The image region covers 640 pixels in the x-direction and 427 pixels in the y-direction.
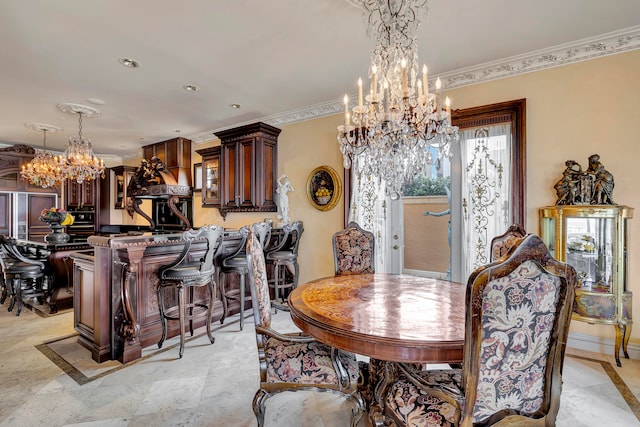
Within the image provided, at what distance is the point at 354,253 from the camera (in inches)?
112

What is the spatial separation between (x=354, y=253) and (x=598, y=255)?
6.94ft

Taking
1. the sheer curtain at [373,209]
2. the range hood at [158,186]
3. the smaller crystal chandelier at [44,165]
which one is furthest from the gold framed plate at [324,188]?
the smaller crystal chandelier at [44,165]

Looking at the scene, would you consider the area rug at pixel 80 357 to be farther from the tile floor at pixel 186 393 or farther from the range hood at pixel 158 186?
the range hood at pixel 158 186

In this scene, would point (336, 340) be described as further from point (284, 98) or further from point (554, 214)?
point (284, 98)

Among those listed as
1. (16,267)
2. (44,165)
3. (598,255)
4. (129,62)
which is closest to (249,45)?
(129,62)

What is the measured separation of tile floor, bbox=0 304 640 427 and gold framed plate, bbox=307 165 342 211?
2129 millimetres

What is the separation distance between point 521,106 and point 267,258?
3.30 meters

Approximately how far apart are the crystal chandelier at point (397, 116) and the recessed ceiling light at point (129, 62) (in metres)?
2.22

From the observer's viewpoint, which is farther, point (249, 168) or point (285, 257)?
point (249, 168)

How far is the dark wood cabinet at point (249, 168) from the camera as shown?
460 centimetres

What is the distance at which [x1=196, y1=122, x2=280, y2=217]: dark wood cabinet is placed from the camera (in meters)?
4.60

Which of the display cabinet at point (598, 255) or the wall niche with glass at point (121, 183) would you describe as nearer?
the display cabinet at point (598, 255)

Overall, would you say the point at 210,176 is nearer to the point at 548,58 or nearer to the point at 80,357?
the point at 80,357

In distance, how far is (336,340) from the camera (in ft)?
4.49
